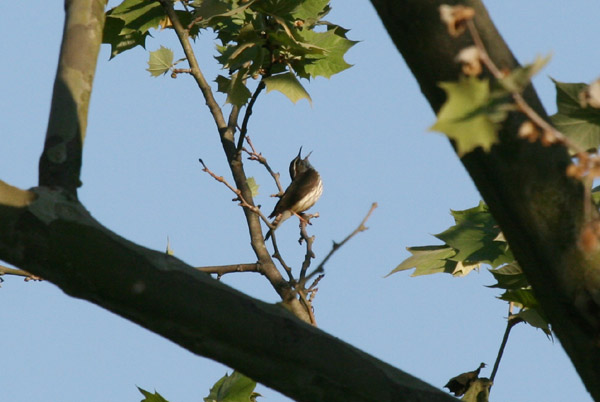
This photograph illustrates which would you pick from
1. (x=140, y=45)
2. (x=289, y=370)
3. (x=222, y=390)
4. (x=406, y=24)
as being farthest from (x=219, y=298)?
(x=140, y=45)

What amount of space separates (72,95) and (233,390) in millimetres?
1946

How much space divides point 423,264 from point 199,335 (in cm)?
234

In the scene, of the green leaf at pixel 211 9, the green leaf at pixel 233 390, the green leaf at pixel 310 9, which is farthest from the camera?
the green leaf at pixel 310 9

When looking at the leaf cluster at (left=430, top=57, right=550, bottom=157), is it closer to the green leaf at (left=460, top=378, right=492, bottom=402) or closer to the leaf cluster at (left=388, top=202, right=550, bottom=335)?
the green leaf at (left=460, top=378, right=492, bottom=402)

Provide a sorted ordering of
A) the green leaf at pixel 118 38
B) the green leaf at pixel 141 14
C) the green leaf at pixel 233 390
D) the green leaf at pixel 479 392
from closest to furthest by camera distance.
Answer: the green leaf at pixel 479 392 → the green leaf at pixel 233 390 → the green leaf at pixel 141 14 → the green leaf at pixel 118 38

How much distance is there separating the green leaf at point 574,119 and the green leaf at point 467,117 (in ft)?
3.07

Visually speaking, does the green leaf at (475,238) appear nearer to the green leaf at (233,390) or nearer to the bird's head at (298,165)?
the green leaf at (233,390)

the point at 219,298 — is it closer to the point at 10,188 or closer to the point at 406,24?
the point at 10,188

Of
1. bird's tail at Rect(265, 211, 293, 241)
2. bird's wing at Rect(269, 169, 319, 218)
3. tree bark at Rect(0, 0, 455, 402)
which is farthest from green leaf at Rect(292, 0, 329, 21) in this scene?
bird's wing at Rect(269, 169, 319, 218)

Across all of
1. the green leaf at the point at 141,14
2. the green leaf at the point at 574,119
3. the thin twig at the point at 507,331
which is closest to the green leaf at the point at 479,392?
the thin twig at the point at 507,331

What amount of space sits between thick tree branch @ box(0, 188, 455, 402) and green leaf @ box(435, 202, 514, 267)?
1.70m

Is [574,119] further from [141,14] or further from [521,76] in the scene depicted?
[141,14]

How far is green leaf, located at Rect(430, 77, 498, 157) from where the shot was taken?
56.6 inches

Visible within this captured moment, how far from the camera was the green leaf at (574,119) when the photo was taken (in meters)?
2.31
